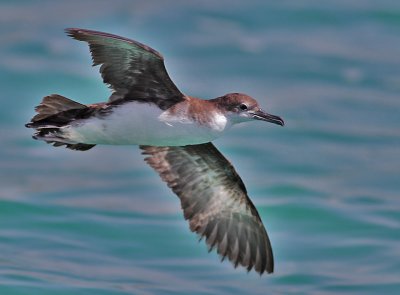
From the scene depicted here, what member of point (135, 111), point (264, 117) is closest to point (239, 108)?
point (264, 117)

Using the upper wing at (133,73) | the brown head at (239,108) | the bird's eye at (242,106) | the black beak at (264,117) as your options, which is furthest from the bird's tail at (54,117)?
the black beak at (264,117)

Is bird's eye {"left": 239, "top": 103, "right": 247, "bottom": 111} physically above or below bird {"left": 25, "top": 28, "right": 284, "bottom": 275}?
above

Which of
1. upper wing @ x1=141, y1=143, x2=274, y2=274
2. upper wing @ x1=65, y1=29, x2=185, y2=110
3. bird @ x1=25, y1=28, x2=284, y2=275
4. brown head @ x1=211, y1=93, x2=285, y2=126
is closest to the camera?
upper wing @ x1=65, y1=29, x2=185, y2=110

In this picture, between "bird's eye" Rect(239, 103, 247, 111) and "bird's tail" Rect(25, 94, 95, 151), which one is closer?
"bird's tail" Rect(25, 94, 95, 151)

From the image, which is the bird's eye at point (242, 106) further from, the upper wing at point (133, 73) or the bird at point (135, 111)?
the upper wing at point (133, 73)

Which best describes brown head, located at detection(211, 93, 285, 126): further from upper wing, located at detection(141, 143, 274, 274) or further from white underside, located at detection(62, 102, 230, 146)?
upper wing, located at detection(141, 143, 274, 274)

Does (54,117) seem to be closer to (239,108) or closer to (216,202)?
(239,108)

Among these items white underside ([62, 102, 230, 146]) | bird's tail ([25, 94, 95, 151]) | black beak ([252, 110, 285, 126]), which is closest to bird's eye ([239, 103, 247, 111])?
black beak ([252, 110, 285, 126])
